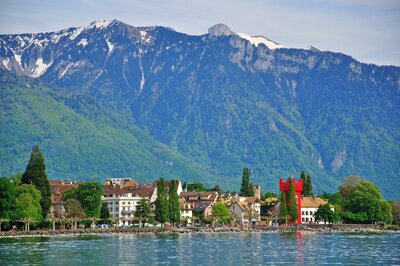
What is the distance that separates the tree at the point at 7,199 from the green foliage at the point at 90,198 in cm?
3076

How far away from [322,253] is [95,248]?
30.4 m

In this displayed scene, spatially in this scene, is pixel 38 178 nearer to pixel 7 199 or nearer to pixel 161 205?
pixel 7 199

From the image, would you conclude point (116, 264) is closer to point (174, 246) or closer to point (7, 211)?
point (174, 246)

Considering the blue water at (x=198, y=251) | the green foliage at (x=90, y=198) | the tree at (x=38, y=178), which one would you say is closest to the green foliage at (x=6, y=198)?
the blue water at (x=198, y=251)

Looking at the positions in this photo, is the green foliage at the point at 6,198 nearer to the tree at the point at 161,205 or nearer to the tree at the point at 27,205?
the tree at the point at 27,205

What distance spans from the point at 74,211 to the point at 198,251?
64.0 m

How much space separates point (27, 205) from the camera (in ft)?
547

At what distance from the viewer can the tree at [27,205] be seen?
165 metres

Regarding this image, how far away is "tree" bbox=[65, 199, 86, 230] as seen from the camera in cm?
18600

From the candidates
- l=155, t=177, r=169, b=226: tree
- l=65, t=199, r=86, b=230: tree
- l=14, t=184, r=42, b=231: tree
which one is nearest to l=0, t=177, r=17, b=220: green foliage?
l=14, t=184, r=42, b=231: tree

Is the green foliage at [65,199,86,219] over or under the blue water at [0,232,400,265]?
over

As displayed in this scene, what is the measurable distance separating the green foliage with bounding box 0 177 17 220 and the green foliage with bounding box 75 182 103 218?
31232 mm

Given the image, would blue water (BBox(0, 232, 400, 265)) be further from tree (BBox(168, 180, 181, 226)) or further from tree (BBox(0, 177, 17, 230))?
tree (BBox(168, 180, 181, 226))

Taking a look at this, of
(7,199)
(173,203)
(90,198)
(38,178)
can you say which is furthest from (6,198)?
(173,203)
